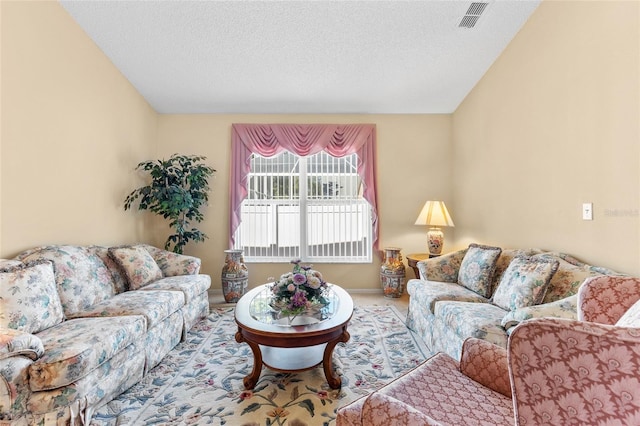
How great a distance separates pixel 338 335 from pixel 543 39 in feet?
9.37

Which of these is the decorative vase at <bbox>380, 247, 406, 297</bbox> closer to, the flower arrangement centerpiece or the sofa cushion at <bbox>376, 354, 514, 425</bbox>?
the flower arrangement centerpiece

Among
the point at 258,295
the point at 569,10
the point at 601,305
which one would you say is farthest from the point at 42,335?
the point at 569,10

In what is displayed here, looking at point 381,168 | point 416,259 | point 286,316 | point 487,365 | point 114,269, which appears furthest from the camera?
point 381,168

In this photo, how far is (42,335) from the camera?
162 cm

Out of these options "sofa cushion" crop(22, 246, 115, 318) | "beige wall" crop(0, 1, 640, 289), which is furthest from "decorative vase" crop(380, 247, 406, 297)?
"sofa cushion" crop(22, 246, 115, 318)

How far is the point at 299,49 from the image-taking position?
2785mm

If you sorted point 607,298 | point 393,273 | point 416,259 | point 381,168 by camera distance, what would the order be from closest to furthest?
1. point 607,298
2. point 416,259
3. point 393,273
4. point 381,168

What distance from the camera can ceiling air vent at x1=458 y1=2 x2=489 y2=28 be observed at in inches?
A: 88.6

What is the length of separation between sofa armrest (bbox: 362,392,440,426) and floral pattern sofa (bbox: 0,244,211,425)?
147 cm

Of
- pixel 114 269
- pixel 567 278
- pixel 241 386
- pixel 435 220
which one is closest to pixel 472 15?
pixel 435 220

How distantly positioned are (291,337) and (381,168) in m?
2.92

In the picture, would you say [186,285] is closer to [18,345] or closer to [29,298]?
[29,298]

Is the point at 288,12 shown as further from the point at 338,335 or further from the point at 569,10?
the point at 338,335

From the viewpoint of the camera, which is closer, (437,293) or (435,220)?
(437,293)
